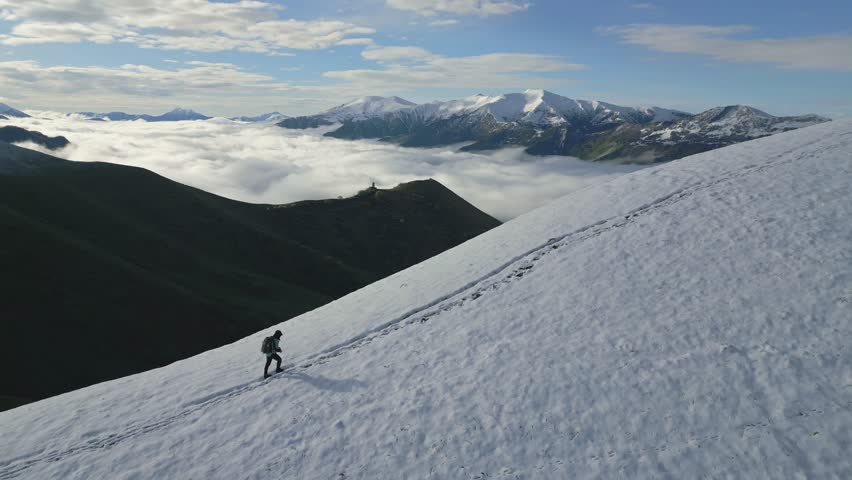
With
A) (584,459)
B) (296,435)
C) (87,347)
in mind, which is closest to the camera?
(584,459)

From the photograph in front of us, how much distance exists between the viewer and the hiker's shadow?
17411mm

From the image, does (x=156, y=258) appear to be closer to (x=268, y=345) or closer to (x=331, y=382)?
(x=268, y=345)

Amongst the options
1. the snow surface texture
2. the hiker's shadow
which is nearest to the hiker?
the snow surface texture

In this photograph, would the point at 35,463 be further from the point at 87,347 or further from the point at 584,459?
the point at 87,347

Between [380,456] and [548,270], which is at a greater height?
[548,270]

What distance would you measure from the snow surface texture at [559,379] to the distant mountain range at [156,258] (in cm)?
3123

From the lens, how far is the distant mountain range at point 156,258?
182 ft

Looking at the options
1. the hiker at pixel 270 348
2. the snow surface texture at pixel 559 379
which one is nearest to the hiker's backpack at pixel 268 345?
the hiker at pixel 270 348

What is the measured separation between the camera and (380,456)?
13555mm

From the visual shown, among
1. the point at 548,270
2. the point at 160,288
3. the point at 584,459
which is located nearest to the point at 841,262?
the point at 548,270

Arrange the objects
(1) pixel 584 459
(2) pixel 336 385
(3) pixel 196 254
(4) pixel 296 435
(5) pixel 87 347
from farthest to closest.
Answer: (3) pixel 196 254 < (5) pixel 87 347 < (2) pixel 336 385 < (4) pixel 296 435 < (1) pixel 584 459

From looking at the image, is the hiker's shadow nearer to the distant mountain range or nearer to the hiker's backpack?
the hiker's backpack

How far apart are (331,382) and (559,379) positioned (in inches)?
333

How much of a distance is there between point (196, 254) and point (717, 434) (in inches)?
3957
